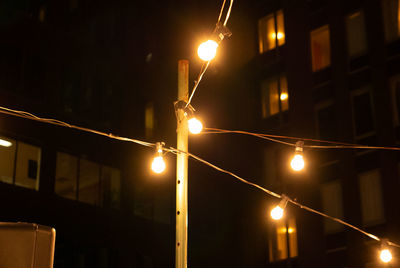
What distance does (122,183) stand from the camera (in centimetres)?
2994

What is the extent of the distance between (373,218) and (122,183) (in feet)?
41.0

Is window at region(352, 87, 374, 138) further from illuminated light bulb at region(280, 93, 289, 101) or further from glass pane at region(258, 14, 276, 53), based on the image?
glass pane at region(258, 14, 276, 53)

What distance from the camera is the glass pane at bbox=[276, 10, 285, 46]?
96.6 ft

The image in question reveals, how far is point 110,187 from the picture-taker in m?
29.1

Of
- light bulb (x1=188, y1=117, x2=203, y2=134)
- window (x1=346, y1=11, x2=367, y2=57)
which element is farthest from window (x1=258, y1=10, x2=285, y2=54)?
light bulb (x1=188, y1=117, x2=203, y2=134)

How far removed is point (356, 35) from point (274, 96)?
5253 millimetres

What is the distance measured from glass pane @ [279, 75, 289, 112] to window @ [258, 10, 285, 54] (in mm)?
1900

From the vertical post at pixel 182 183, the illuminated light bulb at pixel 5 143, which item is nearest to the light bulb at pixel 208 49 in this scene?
the vertical post at pixel 182 183

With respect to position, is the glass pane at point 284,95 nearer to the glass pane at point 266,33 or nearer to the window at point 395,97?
the glass pane at point 266,33

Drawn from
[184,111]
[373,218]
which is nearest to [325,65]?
[373,218]

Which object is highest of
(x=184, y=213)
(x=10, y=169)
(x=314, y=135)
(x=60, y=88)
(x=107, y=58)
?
(x=107, y=58)

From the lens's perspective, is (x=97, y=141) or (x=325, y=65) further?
(x=97, y=141)

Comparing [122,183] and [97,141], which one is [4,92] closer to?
[97,141]

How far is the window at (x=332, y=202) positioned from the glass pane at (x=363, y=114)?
94.7 inches
